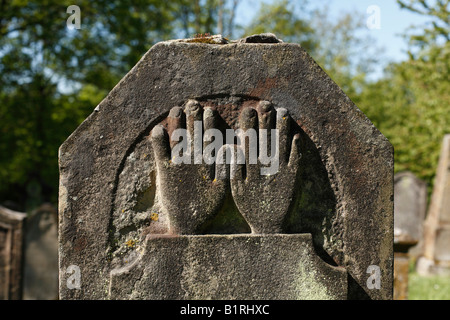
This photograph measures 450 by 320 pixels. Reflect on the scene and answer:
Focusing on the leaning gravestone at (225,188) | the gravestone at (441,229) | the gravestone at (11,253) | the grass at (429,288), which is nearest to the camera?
the leaning gravestone at (225,188)

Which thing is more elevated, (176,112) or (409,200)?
(176,112)

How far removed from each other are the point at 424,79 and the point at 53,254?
30.1 ft

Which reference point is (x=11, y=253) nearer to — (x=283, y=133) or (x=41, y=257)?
(x=41, y=257)

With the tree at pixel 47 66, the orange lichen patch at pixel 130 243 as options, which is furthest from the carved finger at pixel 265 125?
the tree at pixel 47 66

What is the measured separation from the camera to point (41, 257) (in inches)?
264

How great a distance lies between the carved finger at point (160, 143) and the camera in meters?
2.40

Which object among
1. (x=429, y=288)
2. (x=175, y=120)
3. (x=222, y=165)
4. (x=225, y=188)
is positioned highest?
(x=175, y=120)

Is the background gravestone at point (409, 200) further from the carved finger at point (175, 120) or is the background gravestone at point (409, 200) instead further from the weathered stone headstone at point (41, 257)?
the carved finger at point (175, 120)

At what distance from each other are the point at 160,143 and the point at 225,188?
401mm

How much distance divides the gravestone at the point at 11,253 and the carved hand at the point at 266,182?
4217mm

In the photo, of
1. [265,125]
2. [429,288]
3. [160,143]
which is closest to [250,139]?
[265,125]

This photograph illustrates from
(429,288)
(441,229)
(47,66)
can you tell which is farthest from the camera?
(47,66)

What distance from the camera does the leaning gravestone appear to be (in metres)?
2.39

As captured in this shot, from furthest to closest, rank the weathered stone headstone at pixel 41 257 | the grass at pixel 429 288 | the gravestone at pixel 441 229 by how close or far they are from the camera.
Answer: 1. the gravestone at pixel 441 229
2. the weathered stone headstone at pixel 41 257
3. the grass at pixel 429 288
